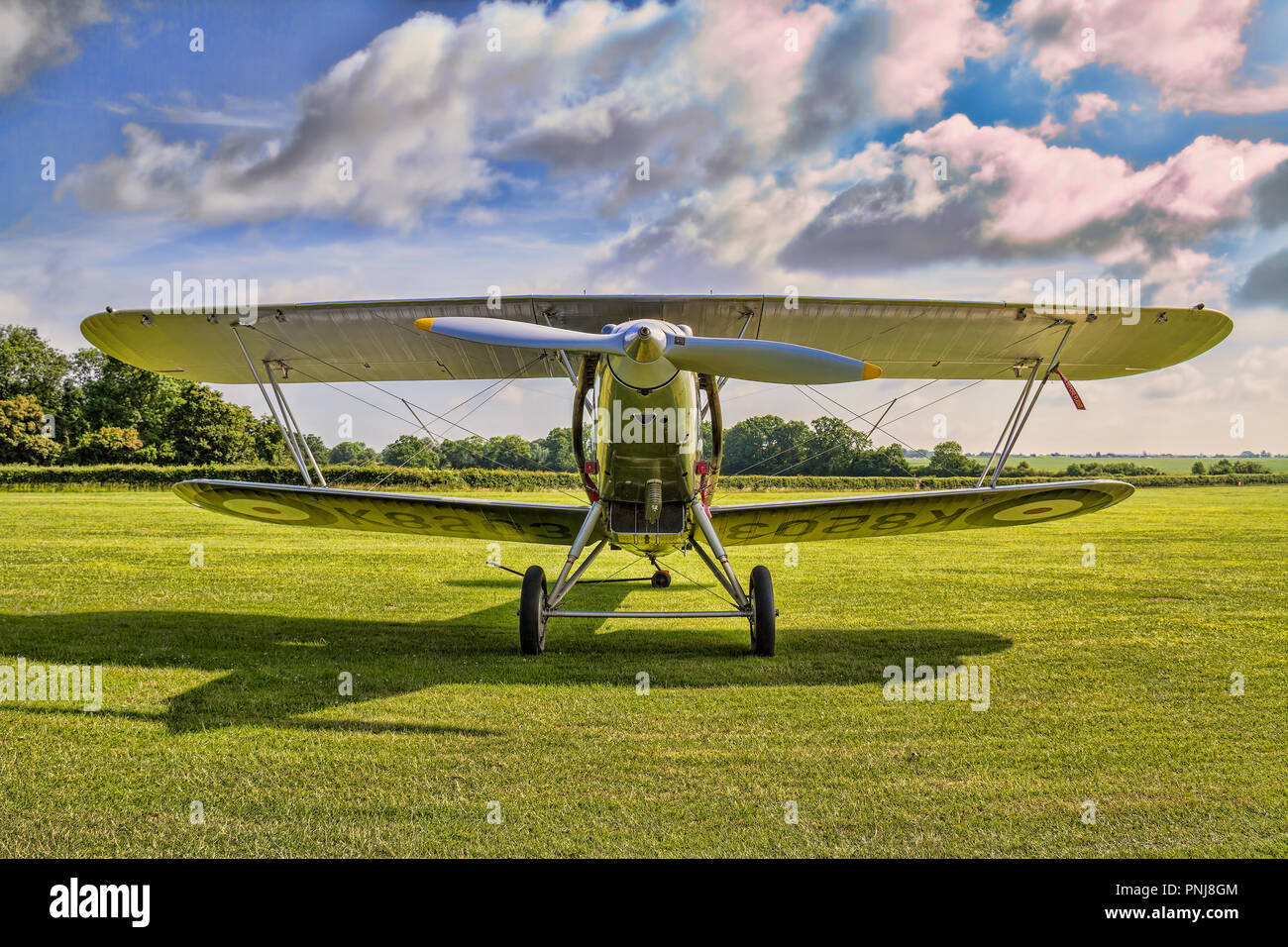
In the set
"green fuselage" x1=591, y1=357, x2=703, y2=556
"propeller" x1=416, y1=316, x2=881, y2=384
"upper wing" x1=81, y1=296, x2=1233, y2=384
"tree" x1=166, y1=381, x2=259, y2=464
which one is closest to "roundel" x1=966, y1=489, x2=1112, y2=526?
"upper wing" x1=81, y1=296, x2=1233, y2=384

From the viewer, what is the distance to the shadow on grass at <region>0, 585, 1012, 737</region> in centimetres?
496

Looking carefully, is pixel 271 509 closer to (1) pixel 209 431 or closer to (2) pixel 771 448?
(2) pixel 771 448

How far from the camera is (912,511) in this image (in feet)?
24.6

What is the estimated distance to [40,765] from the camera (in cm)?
378

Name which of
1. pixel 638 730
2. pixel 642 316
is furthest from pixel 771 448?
pixel 638 730

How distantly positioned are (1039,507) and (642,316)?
14.0 ft

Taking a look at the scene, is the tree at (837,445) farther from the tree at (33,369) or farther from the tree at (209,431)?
the tree at (33,369)

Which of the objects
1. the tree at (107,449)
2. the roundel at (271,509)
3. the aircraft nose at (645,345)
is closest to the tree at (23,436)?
the tree at (107,449)

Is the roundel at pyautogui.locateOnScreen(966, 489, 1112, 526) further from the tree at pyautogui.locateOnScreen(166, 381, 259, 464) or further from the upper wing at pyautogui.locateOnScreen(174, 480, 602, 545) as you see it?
the tree at pyautogui.locateOnScreen(166, 381, 259, 464)

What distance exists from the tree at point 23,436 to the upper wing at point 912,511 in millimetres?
63406

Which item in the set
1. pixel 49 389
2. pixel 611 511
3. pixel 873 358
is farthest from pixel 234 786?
pixel 49 389

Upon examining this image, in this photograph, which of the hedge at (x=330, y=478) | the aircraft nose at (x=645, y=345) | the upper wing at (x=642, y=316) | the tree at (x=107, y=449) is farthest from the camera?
the tree at (x=107, y=449)

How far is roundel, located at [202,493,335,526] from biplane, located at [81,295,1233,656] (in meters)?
0.04

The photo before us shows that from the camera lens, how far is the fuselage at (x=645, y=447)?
576cm
